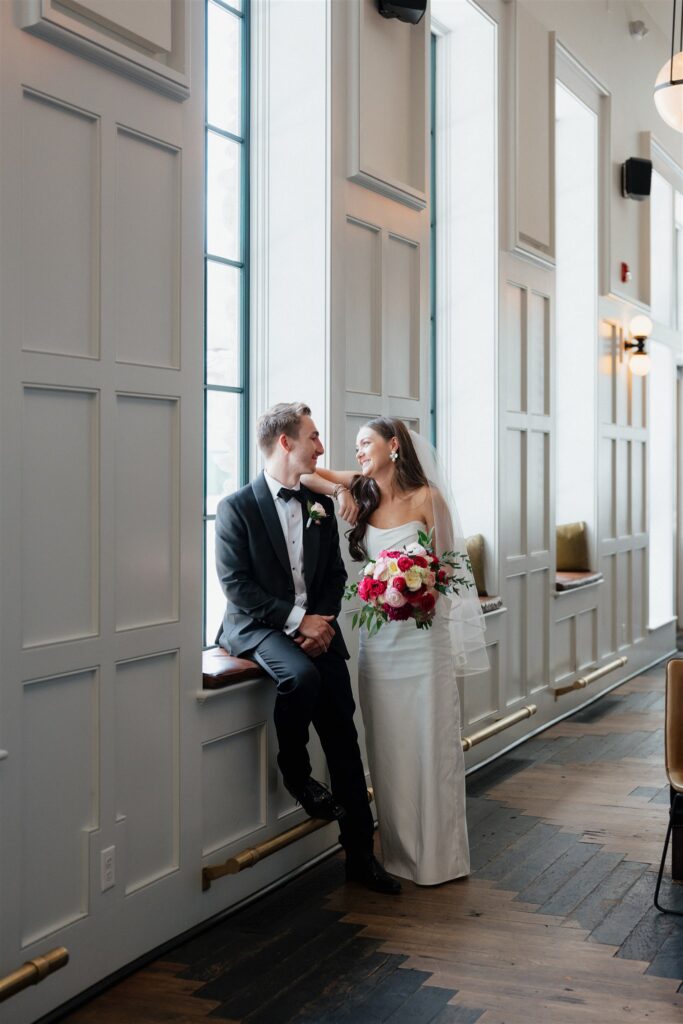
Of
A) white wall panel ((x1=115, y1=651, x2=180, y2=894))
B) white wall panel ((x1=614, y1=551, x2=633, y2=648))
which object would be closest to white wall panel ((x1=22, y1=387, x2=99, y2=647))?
white wall panel ((x1=115, y1=651, x2=180, y2=894))

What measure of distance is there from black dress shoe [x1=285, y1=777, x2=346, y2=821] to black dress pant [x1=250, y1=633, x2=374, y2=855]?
29 mm

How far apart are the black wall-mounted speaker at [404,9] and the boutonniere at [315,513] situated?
2289 mm

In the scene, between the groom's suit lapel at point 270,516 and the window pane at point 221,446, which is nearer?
the groom's suit lapel at point 270,516

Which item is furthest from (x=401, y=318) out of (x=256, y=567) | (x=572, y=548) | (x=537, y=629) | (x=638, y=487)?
(x=638, y=487)

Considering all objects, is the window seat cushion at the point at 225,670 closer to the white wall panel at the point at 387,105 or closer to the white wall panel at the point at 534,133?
the white wall panel at the point at 387,105

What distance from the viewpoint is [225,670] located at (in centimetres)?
409

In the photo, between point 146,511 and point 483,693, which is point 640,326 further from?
point 146,511

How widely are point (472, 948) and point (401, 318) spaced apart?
2.86 metres

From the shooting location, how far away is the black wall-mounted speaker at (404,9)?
16.6ft

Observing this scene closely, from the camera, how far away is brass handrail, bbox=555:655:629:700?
7.57 metres

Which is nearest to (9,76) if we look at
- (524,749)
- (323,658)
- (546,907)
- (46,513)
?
(46,513)

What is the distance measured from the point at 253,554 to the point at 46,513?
1059mm

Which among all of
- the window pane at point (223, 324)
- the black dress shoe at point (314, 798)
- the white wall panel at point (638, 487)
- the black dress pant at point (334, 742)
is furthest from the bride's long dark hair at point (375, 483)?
the white wall panel at point (638, 487)

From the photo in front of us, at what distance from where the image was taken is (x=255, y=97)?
4.91 metres
